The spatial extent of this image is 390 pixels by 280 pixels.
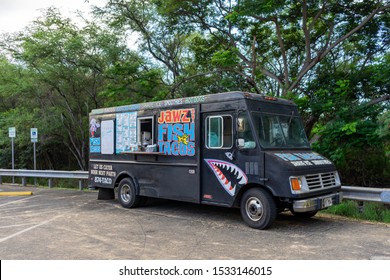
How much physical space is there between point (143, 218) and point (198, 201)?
1.42 metres

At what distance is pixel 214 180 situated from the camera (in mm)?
8156

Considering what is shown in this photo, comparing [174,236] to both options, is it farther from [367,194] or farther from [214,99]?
[367,194]

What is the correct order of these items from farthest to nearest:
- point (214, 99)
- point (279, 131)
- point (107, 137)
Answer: point (107, 137)
point (214, 99)
point (279, 131)

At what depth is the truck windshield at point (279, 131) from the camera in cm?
761

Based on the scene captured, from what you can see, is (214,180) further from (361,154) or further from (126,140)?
(361,154)

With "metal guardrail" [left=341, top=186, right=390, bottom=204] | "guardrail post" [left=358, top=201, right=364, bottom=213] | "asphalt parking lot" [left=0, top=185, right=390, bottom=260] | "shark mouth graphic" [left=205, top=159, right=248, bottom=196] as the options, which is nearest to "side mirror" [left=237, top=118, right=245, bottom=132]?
"shark mouth graphic" [left=205, top=159, right=248, bottom=196]

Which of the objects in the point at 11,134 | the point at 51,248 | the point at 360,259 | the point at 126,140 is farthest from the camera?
the point at 11,134

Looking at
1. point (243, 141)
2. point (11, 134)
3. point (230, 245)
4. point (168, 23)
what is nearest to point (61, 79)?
point (11, 134)

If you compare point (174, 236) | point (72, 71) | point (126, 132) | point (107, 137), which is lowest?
point (174, 236)

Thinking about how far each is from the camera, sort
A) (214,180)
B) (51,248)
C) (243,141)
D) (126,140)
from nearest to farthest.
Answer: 1. (51,248)
2. (243,141)
3. (214,180)
4. (126,140)

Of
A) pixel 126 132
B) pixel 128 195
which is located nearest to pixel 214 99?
pixel 126 132

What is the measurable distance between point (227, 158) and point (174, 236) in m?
2.02

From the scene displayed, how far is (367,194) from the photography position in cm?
853

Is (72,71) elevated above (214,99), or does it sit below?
above
